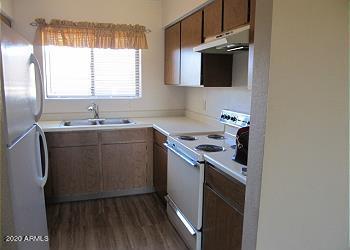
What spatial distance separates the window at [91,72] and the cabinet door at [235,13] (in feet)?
6.14

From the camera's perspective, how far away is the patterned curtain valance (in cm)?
329

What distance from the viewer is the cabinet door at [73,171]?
10.1 ft

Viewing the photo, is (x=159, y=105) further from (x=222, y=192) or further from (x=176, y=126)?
(x=222, y=192)

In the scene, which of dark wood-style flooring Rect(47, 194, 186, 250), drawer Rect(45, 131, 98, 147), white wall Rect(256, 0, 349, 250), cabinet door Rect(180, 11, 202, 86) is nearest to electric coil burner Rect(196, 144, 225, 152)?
cabinet door Rect(180, 11, 202, 86)

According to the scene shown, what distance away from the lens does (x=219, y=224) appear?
1797 millimetres

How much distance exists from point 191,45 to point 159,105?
1278mm

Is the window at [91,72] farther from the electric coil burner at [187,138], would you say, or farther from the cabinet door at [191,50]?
the electric coil burner at [187,138]

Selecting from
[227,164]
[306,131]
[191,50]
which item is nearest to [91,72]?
[191,50]

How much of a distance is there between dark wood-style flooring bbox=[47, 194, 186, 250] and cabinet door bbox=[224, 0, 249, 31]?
1811mm

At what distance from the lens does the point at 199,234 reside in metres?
2.08

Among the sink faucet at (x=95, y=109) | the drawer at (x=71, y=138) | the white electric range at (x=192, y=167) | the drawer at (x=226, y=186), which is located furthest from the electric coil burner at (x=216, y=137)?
the sink faucet at (x=95, y=109)

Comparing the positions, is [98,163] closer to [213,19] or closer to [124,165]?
[124,165]

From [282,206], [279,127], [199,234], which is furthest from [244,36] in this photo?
[199,234]

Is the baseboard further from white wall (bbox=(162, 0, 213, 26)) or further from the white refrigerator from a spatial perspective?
white wall (bbox=(162, 0, 213, 26))
